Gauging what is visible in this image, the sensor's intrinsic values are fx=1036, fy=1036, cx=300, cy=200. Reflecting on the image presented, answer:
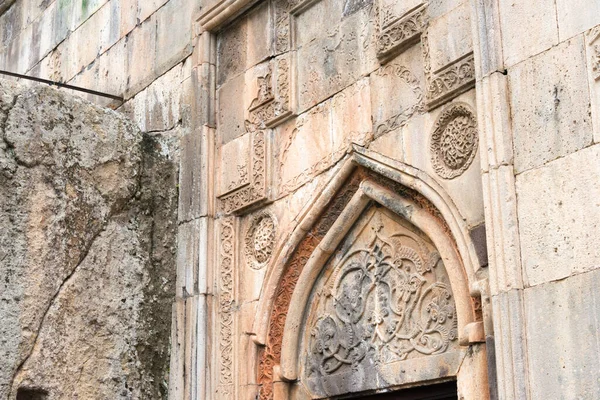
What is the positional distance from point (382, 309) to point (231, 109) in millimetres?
1932

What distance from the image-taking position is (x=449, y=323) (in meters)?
5.20

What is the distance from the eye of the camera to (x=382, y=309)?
5582mm

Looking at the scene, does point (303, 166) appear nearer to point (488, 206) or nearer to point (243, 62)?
point (243, 62)

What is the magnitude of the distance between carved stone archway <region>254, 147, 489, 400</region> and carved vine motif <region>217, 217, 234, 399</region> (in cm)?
24

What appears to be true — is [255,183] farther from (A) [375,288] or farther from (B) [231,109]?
(A) [375,288]

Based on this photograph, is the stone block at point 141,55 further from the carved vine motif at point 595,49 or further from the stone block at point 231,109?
the carved vine motif at point 595,49

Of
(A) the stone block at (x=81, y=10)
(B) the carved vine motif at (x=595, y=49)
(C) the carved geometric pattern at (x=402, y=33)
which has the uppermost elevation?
(A) the stone block at (x=81, y=10)

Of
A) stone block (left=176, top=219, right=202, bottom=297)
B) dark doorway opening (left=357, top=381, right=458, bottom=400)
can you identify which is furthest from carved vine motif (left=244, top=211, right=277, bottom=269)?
dark doorway opening (left=357, top=381, right=458, bottom=400)

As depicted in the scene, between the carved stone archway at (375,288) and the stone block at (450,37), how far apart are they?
2.00ft

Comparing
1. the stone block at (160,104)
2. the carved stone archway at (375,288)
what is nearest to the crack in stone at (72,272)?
the stone block at (160,104)

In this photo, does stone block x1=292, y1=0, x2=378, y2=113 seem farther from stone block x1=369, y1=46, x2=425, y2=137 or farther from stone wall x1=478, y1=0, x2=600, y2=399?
stone wall x1=478, y1=0, x2=600, y2=399

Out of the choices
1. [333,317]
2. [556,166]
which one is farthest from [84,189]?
[556,166]

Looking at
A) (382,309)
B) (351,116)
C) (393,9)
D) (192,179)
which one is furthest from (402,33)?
(192,179)

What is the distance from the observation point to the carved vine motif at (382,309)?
530cm
